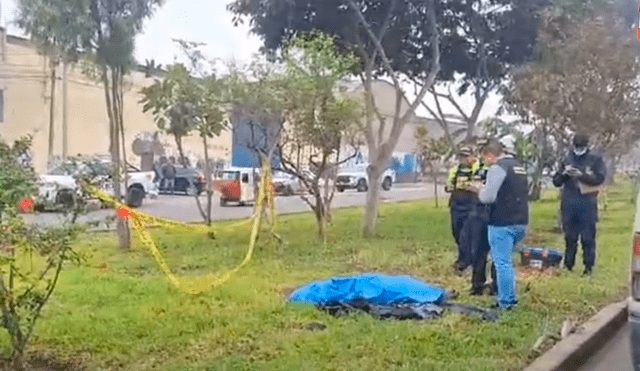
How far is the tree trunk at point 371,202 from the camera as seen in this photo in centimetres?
1314

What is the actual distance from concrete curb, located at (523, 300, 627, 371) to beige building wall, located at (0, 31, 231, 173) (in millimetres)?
5109

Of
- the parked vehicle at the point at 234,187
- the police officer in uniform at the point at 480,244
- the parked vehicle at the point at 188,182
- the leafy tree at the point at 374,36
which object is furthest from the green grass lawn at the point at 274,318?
the parked vehicle at the point at 234,187

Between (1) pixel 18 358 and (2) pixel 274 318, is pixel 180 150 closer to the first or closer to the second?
(2) pixel 274 318

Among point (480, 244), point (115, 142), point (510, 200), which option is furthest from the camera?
point (115, 142)

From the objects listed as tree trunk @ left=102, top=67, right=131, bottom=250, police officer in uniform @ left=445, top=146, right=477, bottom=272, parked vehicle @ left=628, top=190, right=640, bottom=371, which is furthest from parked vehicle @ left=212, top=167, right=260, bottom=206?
parked vehicle @ left=628, top=190, right=640, bottom=371

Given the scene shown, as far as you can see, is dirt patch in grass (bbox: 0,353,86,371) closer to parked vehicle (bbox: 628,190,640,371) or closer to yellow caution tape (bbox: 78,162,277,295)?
yellow caution tape (bbox: 78,162,277,295)

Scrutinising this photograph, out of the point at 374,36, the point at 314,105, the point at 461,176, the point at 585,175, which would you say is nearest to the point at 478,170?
the point at 461,176

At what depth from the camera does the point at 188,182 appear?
44.2ft

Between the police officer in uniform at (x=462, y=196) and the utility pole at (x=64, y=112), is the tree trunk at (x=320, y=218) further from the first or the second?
the utility pole at (x=64, y=112)

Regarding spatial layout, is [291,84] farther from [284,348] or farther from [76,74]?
[284,348]

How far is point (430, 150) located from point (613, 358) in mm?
13674

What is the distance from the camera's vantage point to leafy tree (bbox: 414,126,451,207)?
18100 mm

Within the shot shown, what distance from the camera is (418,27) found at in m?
13.4

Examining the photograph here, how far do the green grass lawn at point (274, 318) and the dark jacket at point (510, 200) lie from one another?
76 centimetres
